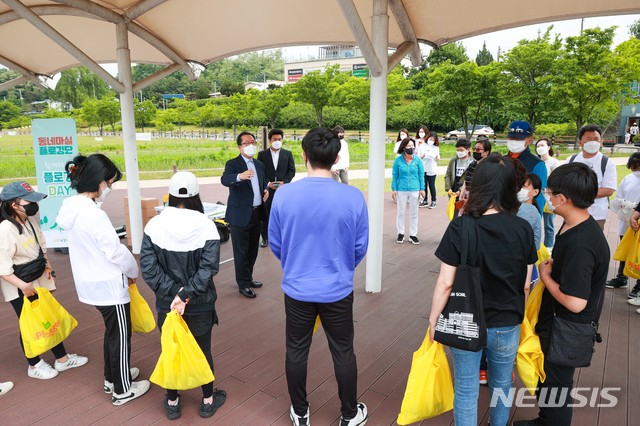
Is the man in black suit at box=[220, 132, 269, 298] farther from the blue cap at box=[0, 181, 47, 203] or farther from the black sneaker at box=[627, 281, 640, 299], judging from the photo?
the black sneaker at box=[627, 281, 640, 299]

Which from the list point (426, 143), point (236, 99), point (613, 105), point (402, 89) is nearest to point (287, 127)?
point (236, 99)

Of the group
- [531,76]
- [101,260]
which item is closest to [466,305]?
[101,260]

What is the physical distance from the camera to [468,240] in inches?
77.1

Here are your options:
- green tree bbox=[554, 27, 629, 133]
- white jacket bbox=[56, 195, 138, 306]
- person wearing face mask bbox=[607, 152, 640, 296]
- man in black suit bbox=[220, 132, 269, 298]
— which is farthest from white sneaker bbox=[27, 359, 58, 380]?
green tree bbox=[554, 27, 629, 133]

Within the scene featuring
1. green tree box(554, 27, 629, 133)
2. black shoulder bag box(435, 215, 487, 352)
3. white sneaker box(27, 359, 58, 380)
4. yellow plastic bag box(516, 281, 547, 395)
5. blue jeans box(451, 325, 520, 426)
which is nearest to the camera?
black shoulder bag box(435, 215, 487, 352)

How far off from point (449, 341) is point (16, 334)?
4005 mm

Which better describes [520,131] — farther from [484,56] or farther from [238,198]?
[484,56]

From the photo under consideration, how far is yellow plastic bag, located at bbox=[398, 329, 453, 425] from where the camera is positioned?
7.52 feet

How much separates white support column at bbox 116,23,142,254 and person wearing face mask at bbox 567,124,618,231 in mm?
5594

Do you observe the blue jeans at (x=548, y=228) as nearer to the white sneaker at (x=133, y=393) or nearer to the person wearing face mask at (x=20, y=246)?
the white sneaker at (x=133, y=393)

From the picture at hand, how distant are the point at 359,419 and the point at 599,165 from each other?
383cm

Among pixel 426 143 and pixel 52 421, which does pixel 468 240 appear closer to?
pixel 52 421

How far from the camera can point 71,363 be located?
3357 millimetres

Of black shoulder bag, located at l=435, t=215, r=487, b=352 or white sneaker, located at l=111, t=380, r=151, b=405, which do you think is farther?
white sneaker, located at l=111, t=380, r=151, b=405
